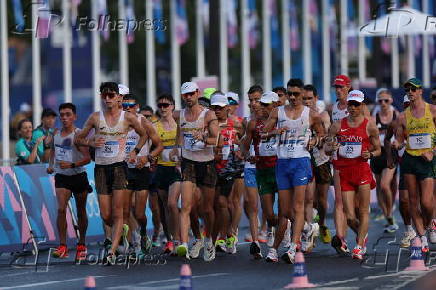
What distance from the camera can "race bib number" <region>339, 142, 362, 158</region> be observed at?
17297mm

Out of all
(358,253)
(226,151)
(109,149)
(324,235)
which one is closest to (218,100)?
(226,151)

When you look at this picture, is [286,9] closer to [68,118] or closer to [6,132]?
[6,132]

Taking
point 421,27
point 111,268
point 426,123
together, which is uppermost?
point 421,27

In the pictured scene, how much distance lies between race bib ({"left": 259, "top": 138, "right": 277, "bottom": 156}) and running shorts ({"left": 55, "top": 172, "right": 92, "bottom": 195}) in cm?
237

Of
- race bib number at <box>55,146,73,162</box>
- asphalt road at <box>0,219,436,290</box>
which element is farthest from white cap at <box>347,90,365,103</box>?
race bib number at <box>55,146,73,162</box>

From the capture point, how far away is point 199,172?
1783cm

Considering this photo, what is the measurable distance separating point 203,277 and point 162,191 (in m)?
4.04

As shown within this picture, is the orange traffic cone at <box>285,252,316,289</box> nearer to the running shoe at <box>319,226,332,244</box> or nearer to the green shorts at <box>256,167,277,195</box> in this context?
the green shorts at <box>256,167,277,195</box>

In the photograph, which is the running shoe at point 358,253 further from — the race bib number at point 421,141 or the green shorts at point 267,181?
the race bib number at point 421,141

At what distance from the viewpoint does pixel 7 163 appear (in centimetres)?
2523

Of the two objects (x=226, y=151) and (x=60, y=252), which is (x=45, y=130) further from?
(x=226, y=151)

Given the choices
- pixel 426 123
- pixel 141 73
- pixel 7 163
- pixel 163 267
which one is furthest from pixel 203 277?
pixel 141 73

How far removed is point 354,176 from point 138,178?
2752 millimetres

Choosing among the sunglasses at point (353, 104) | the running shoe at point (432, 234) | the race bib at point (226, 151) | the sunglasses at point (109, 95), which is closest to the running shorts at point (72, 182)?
the sunglasses at point (109, 95)
